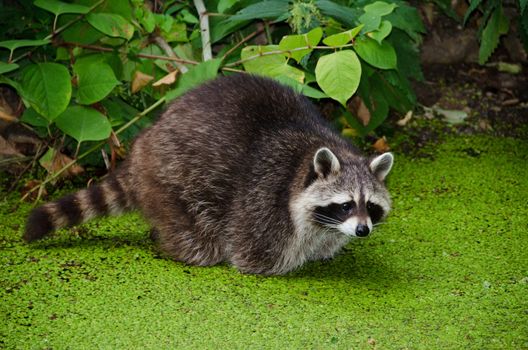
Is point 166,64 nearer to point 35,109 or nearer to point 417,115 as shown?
point 35,109

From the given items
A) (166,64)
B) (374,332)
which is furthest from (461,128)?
(374,332)

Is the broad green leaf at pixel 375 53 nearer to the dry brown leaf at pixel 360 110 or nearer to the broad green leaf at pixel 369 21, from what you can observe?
the broad green leaf at pixel 369 21

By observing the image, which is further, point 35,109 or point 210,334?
point 35,109

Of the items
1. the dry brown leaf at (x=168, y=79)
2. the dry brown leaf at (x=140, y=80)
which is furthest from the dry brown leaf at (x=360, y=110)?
the dry brown leaf at (x=140, y=80)

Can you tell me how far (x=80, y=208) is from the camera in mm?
4699

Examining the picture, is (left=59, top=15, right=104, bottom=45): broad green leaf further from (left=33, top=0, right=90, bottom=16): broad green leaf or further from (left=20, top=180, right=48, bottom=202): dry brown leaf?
(left=20, top=180, right=48, bottom=202): dry brown leaf

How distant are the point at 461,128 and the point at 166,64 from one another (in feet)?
7.56

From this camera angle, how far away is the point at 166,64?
559cm

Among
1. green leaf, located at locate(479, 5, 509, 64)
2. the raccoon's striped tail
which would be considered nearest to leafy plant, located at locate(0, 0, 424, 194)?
the raccoon's striped tail

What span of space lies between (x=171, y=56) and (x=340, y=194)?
176 cm

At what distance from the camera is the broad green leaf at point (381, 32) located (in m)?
5.03

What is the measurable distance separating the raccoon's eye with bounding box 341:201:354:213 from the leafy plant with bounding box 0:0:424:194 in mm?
715

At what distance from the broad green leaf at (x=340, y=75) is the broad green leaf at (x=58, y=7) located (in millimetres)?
1457

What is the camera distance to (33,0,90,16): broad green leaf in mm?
5051
